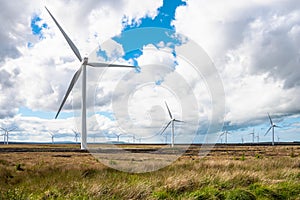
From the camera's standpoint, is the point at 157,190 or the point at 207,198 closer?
the point at 207,198

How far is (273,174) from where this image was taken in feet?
67.7

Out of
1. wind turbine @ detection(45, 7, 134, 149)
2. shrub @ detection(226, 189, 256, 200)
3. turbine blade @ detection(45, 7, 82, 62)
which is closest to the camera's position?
shrub @ detection(226, 189, 256, 200)

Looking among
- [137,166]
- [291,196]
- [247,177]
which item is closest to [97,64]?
[137,166]

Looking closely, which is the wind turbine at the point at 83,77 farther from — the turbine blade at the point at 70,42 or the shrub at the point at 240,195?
the shrub at the point at 240,195

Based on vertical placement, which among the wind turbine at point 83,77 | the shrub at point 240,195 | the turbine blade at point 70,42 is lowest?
the shrub at point 240,195

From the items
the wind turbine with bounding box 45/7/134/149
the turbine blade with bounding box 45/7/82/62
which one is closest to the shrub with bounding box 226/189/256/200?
the wind turbine with bounding box 45/7/134/149

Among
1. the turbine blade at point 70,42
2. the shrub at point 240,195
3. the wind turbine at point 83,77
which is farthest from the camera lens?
the turbine blade at point 70,42

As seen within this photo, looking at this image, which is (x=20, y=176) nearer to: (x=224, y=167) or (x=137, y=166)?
(x=137, y=166)

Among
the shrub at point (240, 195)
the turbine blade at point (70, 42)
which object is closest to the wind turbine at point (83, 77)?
the turbine blade at point (70, 42)

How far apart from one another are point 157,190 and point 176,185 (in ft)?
3.84

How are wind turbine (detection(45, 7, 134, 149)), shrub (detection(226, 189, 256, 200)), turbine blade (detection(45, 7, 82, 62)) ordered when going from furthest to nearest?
turbine blade (detection(45, 7, 82, 62)) → wind turbine (detection(45, 7, 134, 149)) → shrub (detection(226, 189, 256, 200))

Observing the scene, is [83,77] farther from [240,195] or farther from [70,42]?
[240,195]

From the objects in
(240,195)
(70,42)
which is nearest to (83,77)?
(70,42)

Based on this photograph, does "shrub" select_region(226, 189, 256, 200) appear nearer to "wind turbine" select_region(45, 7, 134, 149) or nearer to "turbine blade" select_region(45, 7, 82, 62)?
"wind turbine" select_region(45, 7, 134, 149)
